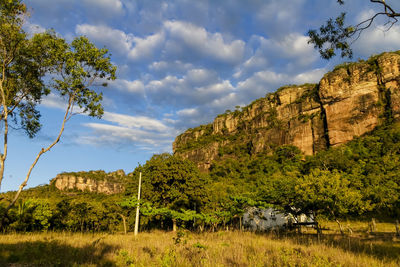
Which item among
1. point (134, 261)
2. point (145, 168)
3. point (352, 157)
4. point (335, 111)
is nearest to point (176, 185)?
point (145, 168)

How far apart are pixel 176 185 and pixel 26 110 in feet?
52.6

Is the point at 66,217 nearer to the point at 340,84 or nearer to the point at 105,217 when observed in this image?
the point at 105,217

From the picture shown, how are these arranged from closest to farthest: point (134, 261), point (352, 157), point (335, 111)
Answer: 1. point (134, 261)
2. point (352, 157)
3. point (335, 111)

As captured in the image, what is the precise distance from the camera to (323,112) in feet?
255

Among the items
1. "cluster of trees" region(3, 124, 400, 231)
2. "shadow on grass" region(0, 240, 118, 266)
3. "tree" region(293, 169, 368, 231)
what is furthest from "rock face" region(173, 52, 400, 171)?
"shadow on grass" region(0, 240, 118, 266)

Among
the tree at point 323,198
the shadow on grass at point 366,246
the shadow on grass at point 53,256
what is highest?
the tree at point 323,198

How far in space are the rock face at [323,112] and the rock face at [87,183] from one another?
49570 mm

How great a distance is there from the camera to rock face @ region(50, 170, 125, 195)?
121m

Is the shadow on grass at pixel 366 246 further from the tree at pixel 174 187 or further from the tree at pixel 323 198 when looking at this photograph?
the tree at pixel 174 187

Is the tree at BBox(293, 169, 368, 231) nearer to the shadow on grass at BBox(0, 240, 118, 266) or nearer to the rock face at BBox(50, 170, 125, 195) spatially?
the shadow on grass at BBox(0, 240, 118, 266)

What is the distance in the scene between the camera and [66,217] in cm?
2683

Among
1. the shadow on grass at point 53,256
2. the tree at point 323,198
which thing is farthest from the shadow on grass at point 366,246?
the shadow on grass at point 53,256

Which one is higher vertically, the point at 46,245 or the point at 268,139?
the point at 268,139

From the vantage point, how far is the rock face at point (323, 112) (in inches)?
2530
